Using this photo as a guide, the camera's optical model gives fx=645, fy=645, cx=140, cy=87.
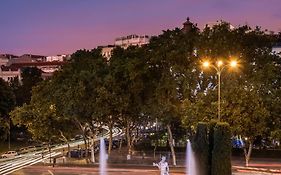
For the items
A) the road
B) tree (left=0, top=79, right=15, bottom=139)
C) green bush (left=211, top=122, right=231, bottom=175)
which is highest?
tree (left=0, top=79, right=15, bottom=139)

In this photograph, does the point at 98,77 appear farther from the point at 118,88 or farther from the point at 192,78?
the point at 192,78

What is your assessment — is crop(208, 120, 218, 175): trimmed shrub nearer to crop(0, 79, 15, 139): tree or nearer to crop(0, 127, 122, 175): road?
crop(0, 127, 122, 175): road

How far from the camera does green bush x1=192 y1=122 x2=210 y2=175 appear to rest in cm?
2542

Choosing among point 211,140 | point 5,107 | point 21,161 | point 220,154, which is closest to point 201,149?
point 211,140

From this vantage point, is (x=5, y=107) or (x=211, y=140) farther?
(x=5, y=107)

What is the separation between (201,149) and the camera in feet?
83.5

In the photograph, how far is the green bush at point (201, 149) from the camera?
25.4 m

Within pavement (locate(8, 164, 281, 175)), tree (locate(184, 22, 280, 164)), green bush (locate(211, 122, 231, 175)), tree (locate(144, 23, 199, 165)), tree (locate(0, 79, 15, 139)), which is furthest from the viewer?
tree (locate(0, 79, 15, 139))

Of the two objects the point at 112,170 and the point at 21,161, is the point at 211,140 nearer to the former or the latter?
the point at 112,170

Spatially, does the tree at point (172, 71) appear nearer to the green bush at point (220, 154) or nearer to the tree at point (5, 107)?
the green bush at point (220, 154)

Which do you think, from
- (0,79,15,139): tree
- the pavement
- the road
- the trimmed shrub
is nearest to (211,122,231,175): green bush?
the trimmed shrub

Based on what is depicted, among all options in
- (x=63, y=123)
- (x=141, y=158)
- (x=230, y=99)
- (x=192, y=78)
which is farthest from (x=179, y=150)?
(x=230, y=99)

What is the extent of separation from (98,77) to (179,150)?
15129 mm

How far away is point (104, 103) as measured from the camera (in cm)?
5900
